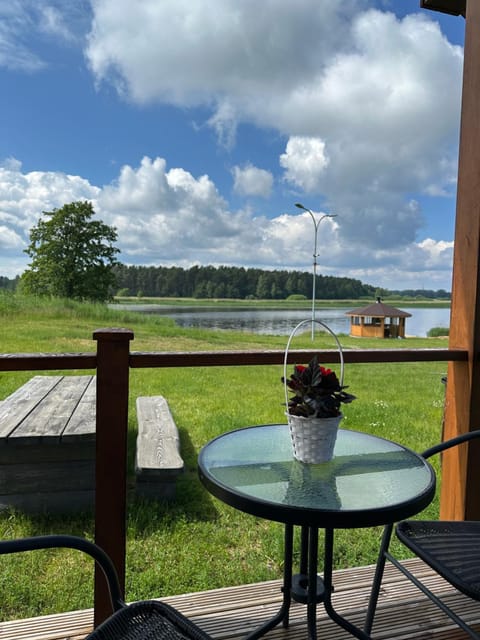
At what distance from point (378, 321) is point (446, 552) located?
953 inches

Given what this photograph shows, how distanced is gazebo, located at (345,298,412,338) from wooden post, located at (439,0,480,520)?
2214cm

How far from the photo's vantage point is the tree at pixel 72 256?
26.4 meters

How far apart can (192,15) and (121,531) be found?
27.0 feet

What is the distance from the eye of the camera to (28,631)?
1343mm

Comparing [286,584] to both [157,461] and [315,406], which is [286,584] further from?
[157,461]

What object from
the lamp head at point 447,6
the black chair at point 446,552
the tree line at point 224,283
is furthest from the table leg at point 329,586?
the tree line at point 224,283

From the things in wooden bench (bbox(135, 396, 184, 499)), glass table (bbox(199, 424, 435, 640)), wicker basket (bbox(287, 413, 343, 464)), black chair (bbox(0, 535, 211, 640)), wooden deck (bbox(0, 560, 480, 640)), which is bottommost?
wooden deck (bbox(0, 560, 480, 640))

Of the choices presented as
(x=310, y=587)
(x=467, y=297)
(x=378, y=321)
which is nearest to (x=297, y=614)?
(x=310, y=587)

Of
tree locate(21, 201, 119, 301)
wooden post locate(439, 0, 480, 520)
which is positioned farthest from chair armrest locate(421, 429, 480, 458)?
tree locate(21, 201, 119, 301)

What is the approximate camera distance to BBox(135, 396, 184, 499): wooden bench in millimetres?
2193

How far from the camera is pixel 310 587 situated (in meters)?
1.08

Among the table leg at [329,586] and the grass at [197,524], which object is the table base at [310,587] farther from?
the grass at [197,524]

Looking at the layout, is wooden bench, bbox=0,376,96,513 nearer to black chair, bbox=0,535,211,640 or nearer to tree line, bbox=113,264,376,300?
black chair, bbox=0,535,211,640

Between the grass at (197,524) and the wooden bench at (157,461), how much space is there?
4.1 inches
